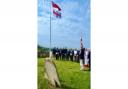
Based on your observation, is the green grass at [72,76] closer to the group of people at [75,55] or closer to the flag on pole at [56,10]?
the group of people at [75,55]

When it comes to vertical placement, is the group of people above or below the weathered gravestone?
above

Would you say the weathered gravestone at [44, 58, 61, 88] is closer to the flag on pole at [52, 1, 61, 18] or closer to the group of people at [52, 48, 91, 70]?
the group of people at [52, 48, 91, 70]

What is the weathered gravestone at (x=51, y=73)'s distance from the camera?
2.54 meters

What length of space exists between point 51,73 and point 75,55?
0.80 feet

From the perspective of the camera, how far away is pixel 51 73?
8.39 ft

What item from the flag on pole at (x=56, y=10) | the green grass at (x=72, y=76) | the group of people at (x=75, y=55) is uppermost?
the flag on pole at (x=56, y=10)

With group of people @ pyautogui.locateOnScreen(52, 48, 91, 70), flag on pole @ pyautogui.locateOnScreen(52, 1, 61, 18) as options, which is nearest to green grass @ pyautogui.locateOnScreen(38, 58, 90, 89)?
group of people @ pyautogui.locateOnScreen(52, 48, 91, 70)

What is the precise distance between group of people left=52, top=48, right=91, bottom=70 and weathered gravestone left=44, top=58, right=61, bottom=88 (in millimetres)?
70

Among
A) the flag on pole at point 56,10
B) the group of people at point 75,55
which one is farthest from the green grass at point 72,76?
the flag on pole at point 56,10

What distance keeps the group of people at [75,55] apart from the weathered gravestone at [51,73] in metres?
0.07

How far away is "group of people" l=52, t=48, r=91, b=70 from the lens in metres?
2.43

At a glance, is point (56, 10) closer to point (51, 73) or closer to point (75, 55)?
point (75, 55)

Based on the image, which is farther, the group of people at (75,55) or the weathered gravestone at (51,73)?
the weathered gravestone at (51,73)
